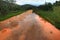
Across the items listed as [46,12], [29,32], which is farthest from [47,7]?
[29,32]

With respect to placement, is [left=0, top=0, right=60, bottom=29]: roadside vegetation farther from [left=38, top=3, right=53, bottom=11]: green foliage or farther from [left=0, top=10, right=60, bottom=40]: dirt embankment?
[left=0, top=10, right=60, bottom=40]: dirt embankment

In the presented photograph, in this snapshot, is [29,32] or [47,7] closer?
[29,32]

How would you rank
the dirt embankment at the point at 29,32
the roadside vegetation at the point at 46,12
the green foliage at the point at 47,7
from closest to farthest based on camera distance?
the dirt embankment at the point at 29,32
the roadside vegetation at the point at 46,12
the green foliage at the point at 47,7

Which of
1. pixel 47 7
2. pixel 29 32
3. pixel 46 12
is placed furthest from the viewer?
pixel 47 7

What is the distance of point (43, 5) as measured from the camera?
44.6 m

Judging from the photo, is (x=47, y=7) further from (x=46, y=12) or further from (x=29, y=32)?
(x=29, y=32)

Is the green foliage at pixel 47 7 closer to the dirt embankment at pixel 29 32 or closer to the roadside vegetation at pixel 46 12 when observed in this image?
the roadside vegetation at pixel 46 12

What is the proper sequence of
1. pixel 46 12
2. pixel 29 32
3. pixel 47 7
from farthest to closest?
1. pixel 47 7
2. pixel 46 12
3. pixel 29 32

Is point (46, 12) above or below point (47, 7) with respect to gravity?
above

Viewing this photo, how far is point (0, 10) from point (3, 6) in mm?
841

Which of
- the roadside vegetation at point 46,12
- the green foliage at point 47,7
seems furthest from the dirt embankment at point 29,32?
the green foliage at point 47,7

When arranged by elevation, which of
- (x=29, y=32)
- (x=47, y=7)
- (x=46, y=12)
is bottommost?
(x=47, y=7)

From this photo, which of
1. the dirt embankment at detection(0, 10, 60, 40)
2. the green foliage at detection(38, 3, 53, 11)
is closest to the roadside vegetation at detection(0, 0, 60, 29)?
the green foliage at detection(38, 3, 53, 11)

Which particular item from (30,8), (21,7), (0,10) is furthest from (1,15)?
(30,8)
